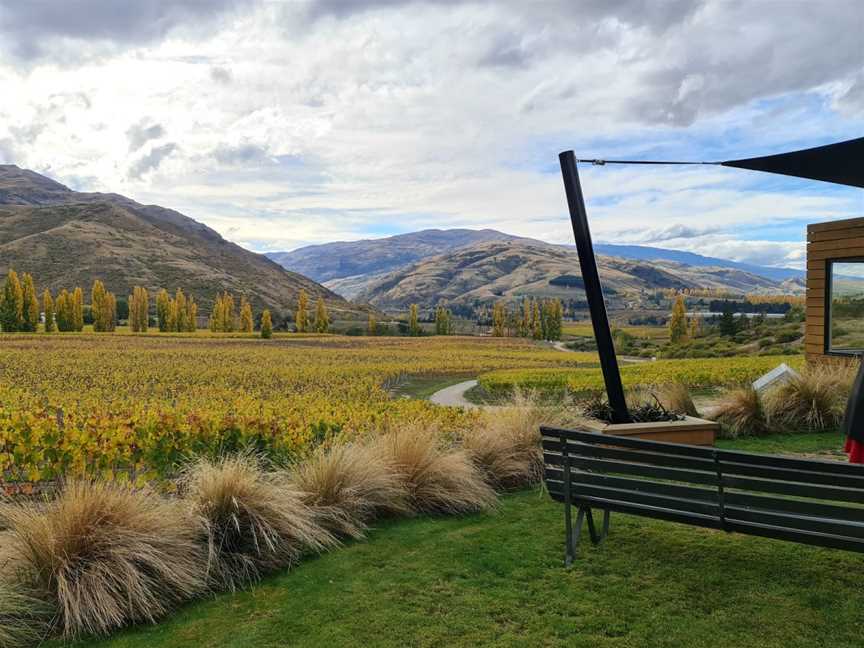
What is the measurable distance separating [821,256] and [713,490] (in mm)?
11421

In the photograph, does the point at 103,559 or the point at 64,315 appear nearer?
the point at 103,559

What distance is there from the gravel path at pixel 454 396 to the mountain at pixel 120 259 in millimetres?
101913

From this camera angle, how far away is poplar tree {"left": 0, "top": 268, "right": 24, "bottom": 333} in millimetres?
52938

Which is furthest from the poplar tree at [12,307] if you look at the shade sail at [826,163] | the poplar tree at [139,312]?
the shade sail at [826,163]

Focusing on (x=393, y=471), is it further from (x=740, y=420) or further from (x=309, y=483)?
(x=740, y=420)

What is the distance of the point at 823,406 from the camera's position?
9.70 metres

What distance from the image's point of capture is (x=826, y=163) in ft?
15.5

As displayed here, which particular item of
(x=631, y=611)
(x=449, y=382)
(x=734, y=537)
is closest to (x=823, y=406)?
(x=734, y=537)

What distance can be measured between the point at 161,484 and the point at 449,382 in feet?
60.2

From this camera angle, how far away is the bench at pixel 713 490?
3.42 m

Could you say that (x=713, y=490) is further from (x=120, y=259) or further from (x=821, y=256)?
(x=120, y=259)

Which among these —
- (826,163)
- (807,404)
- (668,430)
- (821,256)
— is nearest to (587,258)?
(668,430)

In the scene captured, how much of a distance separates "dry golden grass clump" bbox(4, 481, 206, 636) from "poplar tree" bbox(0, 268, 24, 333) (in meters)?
58.3

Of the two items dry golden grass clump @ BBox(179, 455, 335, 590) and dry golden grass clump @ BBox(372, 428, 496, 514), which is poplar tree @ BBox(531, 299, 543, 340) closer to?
dry golden grass clump @ BBox(372, 428, 496, 514)
